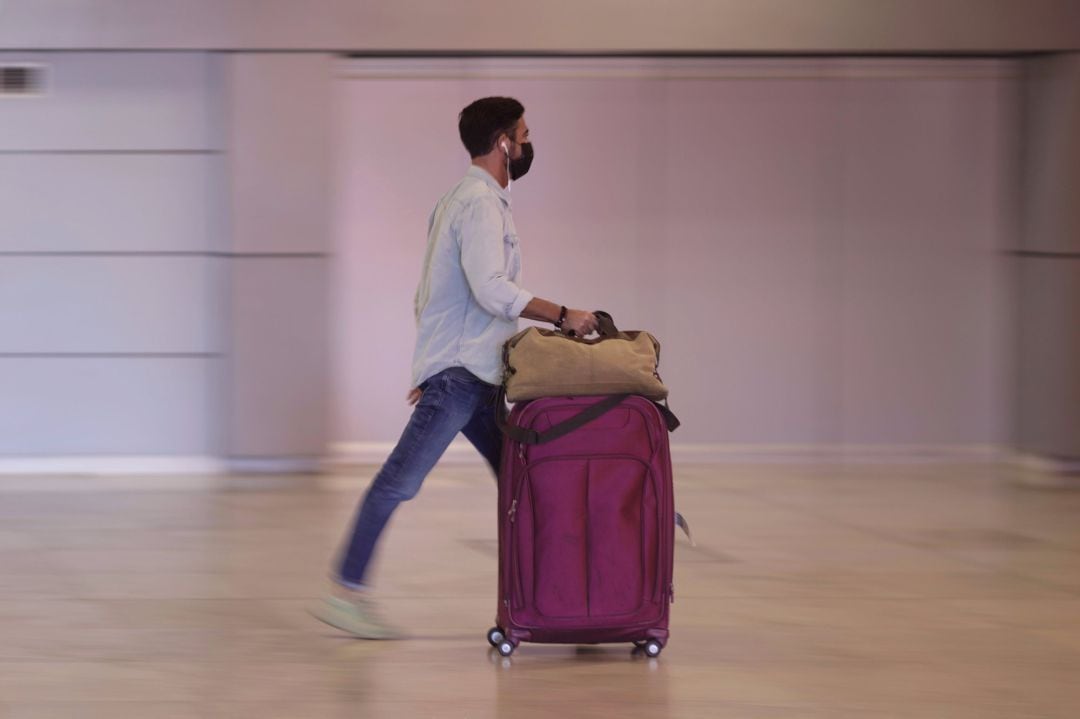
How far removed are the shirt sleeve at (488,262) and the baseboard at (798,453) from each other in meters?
4.98

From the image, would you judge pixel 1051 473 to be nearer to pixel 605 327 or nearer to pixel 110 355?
pixel 605 327

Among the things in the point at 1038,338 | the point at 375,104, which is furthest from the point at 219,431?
the point at 1038,338

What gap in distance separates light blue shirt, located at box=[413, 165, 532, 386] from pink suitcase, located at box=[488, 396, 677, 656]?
291mm

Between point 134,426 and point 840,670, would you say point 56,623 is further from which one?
point 134,426

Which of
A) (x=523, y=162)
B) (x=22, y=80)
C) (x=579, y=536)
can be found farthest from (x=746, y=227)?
(x=579, y=536)

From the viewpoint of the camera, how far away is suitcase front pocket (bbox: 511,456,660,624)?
4801 millimetres

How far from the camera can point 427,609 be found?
5742mm

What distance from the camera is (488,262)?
15.8ft

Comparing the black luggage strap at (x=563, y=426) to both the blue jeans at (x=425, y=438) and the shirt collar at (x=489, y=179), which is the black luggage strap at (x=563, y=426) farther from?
the shirt collar at (x=489, y=179)

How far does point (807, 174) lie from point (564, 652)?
562 centimetres

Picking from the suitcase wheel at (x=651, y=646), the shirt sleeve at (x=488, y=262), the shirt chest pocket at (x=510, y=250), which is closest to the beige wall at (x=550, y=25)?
the shirt chest pocket at (x=510, y=250)

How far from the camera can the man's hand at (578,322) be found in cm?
486

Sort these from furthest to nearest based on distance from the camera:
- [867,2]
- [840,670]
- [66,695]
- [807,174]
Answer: [807,174], [867,2], [840,670], [66,695]

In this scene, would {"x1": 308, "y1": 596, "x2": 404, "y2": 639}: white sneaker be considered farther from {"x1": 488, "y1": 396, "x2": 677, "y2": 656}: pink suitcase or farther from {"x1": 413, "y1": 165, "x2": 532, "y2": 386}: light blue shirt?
{"x1": 413, "y1": 165, "x2": 532, "y2": 386}: light blue shirt
